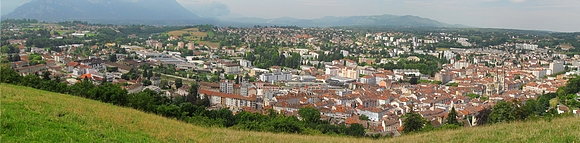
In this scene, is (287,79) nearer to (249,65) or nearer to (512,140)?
(249,65)

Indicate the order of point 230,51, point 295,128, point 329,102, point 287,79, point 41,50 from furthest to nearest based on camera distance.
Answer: point 230,51 < point 41,50 < point 287,79 < point 329,102 < point 295,128

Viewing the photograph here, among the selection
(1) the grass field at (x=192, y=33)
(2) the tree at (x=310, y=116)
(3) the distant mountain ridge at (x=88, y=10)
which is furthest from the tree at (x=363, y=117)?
(3) the distant mountain ridge at (x=88, y=10)

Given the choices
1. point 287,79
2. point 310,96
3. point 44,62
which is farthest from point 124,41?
point 310,96

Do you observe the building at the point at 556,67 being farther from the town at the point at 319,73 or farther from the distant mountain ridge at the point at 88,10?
the distant mountain ridge at the point at 88,10

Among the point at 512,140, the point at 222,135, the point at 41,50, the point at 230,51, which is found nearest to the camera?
the point at 512,140

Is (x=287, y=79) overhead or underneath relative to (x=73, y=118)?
underneath

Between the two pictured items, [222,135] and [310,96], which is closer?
[222,135]

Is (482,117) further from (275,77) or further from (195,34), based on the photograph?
(195,34)

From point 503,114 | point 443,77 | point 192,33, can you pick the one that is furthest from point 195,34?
point 503,114
